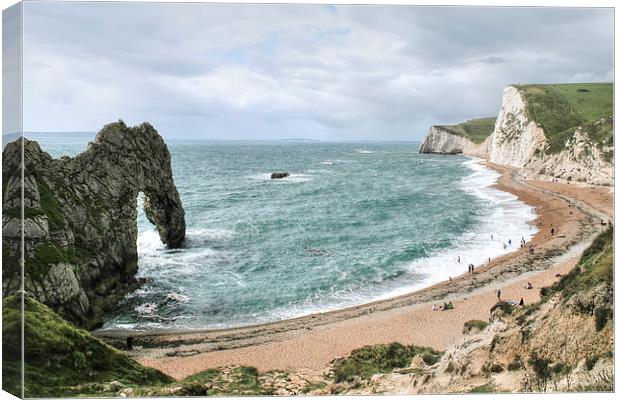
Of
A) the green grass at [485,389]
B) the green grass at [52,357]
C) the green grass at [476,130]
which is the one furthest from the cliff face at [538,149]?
the green grass at [476,130]

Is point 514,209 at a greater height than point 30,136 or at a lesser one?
lesser

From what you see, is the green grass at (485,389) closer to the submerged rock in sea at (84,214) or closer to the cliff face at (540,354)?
the cliff face at (540,354)

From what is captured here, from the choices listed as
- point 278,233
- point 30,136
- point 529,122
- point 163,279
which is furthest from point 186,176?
point 30,136

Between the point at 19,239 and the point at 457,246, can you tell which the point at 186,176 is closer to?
the point at 457,246

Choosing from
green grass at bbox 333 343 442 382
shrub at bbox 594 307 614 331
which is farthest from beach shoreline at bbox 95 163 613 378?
shrub at bbox 594 307 614 331

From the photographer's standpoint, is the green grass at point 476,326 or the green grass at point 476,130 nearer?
the green grass at point 476,326

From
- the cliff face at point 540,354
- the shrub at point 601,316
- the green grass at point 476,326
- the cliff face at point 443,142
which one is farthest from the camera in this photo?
the cliff face at point 443,142
